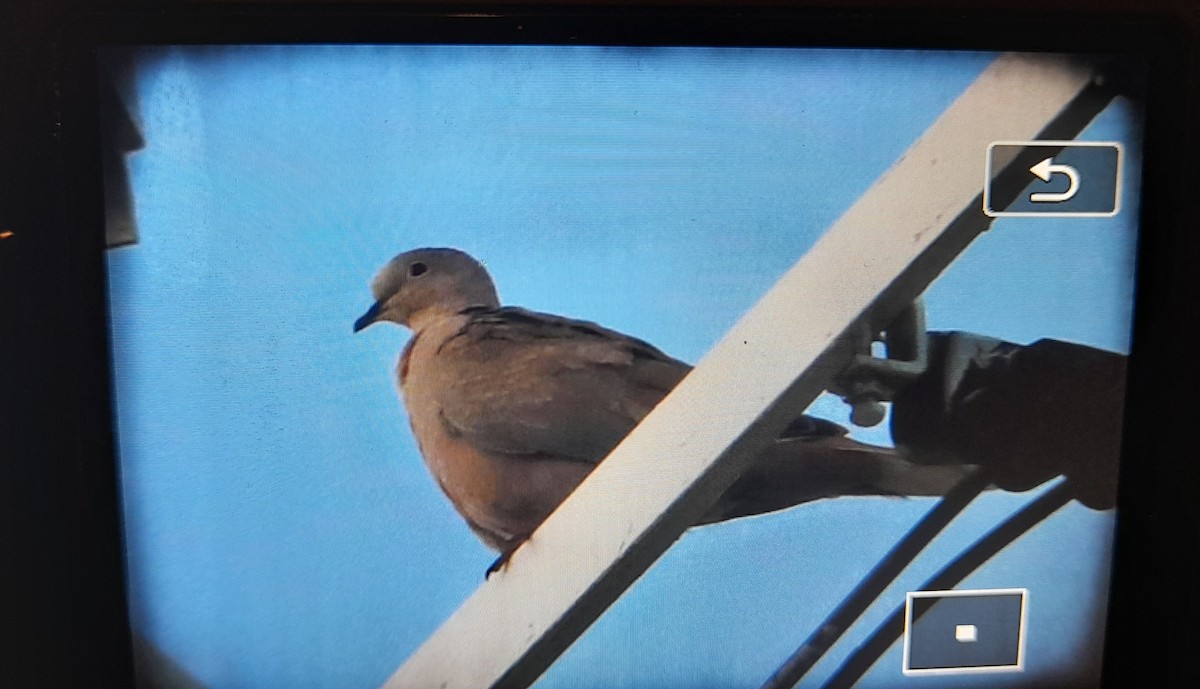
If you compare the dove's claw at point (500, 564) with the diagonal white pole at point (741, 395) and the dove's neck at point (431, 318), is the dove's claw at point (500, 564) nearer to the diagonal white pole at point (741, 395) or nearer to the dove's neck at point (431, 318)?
the diagonal white pole at point (741, 395)

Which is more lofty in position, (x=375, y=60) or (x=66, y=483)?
(x=375, y=60)

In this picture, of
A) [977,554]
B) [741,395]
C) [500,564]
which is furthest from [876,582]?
[500,564]

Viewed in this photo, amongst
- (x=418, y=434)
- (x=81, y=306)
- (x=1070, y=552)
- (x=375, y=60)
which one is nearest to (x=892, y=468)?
(x=1070, y=552)

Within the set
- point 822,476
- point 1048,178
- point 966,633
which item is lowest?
point 966,633

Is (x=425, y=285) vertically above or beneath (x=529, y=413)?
above

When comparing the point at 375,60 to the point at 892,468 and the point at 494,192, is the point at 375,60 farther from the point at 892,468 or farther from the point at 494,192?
the point at 892,468

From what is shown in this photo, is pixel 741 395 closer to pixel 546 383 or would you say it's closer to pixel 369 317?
pixel 546 383

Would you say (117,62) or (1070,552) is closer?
(117,62)

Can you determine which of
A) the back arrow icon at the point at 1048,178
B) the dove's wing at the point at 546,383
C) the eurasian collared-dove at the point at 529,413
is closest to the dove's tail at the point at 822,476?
the eurasian collared-dove at the point at 529,413
